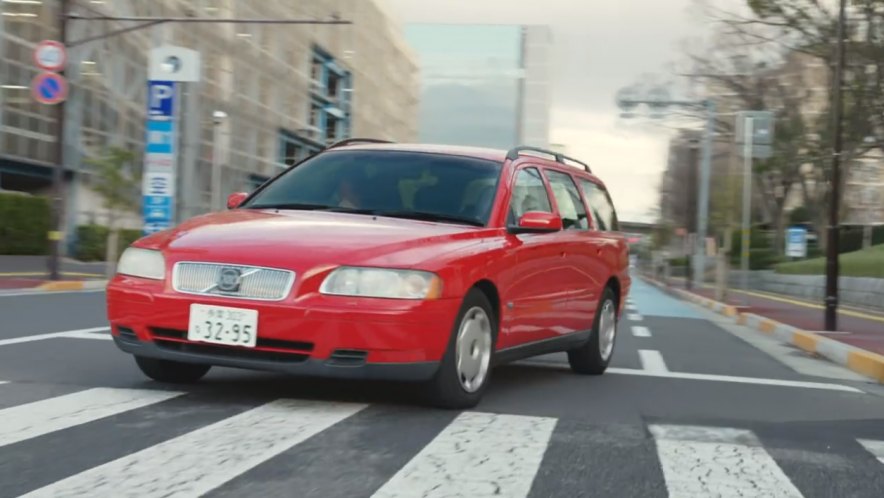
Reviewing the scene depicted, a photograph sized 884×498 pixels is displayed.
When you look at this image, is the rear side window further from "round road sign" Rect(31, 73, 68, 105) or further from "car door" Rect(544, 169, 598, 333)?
"round road sign" Rect(31, 73, 68, 105)

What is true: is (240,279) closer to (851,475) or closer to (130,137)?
(851,475)

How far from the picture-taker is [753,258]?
2055 inches

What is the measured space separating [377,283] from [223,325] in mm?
791

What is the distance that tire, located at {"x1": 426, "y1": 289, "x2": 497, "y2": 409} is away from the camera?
17.5 ft

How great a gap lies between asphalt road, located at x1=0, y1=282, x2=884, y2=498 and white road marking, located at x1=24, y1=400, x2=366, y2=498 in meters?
0.01

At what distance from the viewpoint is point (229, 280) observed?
5.08 m

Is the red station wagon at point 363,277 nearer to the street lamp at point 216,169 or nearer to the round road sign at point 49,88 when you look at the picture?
the round road sign at point 49,88

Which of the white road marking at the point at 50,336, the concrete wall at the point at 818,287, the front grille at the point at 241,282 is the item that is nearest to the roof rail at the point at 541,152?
the front grille at the point at 241,282

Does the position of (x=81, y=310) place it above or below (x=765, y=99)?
below

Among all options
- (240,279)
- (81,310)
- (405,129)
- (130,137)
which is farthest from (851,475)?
(405,129)

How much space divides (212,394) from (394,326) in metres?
1.28

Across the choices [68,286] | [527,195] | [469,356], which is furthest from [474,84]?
[469,356]

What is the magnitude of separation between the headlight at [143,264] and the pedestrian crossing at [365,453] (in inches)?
25.9

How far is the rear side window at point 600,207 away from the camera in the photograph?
8305 millimetres
